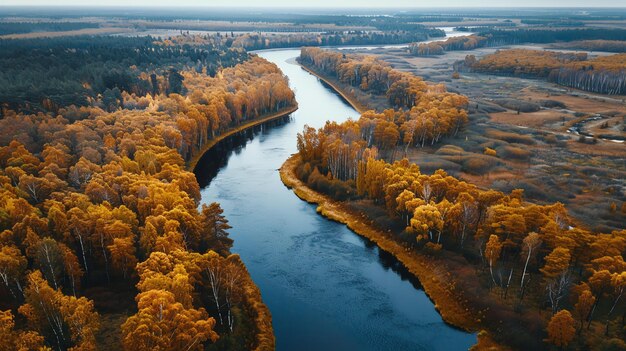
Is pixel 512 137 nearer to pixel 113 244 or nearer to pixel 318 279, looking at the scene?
pixel 318 279

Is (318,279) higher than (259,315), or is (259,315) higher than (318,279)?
(259,315)

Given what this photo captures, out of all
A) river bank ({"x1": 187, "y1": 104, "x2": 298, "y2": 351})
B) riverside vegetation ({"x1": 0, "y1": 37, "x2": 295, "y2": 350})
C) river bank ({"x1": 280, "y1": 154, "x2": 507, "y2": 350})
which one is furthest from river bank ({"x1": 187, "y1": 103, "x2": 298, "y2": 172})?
river bank ({"x1": 187, "y1": 104, "x2": 298, "y2": 351})

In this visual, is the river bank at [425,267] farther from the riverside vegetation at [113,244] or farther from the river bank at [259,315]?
the riverside vegetation at [113,244]

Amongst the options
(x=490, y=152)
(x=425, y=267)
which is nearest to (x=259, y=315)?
(x=425, y=267)

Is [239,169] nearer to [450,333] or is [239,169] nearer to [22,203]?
[22,203]

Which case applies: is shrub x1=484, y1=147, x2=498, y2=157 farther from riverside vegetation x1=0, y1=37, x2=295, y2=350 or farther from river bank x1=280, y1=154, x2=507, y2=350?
riverside vegetation x1=0, y1=37, x2=295, y2=350
